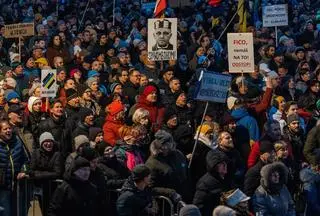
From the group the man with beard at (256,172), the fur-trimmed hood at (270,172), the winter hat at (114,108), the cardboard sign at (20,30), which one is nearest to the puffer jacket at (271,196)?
the fur-trimmed hood at (270,172)

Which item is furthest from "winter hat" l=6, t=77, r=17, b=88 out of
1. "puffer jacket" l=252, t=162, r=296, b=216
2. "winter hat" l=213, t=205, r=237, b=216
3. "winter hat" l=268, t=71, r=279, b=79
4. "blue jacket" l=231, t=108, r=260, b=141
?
"winter hat" l=213, t=205, r=237, b=216

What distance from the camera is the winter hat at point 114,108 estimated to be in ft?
52.1

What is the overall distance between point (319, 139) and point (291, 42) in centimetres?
912

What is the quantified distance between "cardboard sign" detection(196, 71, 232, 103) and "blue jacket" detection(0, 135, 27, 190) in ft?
10.1

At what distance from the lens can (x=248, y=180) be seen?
47.0 feet

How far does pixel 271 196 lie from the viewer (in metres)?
13.6

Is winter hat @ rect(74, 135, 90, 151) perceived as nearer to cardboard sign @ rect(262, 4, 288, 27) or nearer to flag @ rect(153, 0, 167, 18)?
flag @ rect(153, 0, 167, 18)

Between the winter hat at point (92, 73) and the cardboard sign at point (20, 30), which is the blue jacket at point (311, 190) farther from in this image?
the cardboard sign at point (20, 30)

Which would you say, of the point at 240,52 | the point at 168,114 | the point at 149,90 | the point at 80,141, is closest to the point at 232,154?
the point at 168,114

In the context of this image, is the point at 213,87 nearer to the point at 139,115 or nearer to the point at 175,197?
the point at 139,115

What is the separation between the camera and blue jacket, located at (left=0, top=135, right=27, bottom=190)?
13680 mm

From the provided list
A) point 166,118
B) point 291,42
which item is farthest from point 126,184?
point 291,42

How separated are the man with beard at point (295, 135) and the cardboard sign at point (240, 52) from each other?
81.3 inches

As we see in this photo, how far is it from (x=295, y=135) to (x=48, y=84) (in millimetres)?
3705
